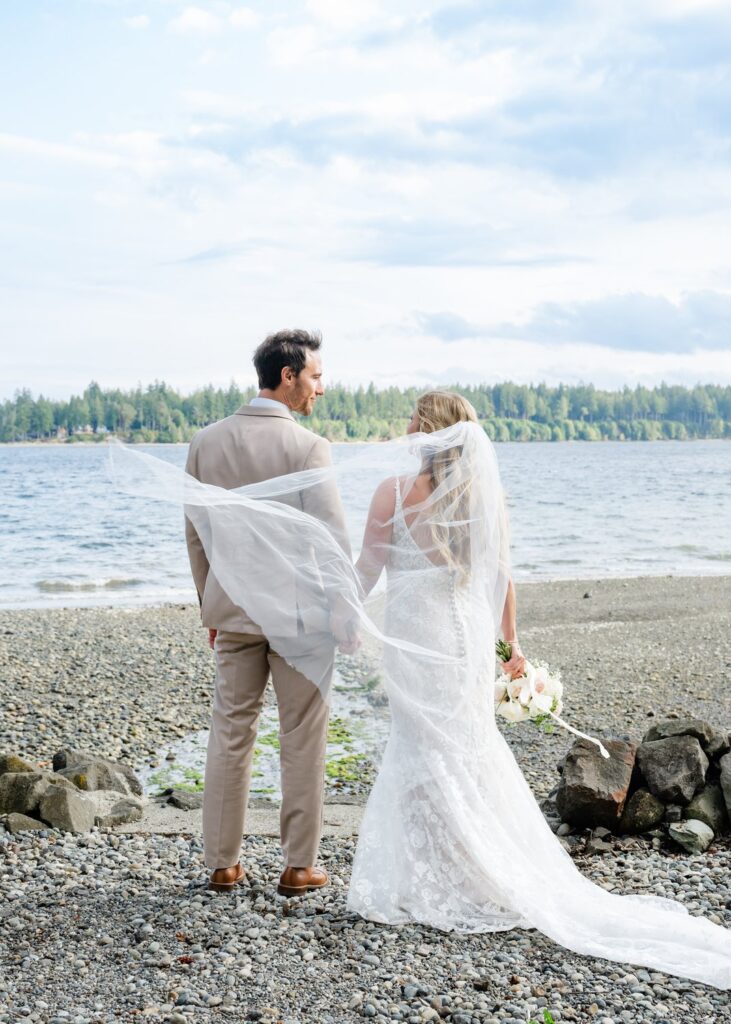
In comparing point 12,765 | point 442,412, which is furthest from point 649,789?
point 12,765

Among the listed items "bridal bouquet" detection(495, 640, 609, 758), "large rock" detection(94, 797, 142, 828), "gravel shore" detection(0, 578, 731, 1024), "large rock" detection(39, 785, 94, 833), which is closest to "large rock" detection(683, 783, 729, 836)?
"gravel shore" detection(0, 578, 731, 1024)

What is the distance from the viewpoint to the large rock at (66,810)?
555 centimetres

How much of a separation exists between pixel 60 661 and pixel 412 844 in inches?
313

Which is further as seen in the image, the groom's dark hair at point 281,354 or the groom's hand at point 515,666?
the groom's hand at point 515,666

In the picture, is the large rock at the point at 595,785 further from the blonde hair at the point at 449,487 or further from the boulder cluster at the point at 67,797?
the boulder cluster at the point at 67,797

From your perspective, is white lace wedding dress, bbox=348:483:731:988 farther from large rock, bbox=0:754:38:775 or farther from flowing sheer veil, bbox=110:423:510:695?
large rock, bbox=0:754:38:775

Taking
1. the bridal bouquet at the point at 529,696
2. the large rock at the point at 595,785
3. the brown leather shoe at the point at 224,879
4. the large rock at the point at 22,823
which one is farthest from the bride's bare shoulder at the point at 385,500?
the large rock at the point at 22,823

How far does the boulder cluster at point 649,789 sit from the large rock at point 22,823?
2885mm

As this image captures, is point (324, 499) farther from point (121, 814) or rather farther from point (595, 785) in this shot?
point (121, 814)

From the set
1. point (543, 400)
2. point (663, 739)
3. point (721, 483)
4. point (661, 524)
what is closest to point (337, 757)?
point (663, 739)

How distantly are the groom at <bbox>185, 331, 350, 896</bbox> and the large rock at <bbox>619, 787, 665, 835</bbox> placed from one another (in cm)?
191

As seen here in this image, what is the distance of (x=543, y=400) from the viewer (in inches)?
4624

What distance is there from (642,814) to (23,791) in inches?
136

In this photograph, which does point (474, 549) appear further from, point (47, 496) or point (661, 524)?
point (47, 496)
